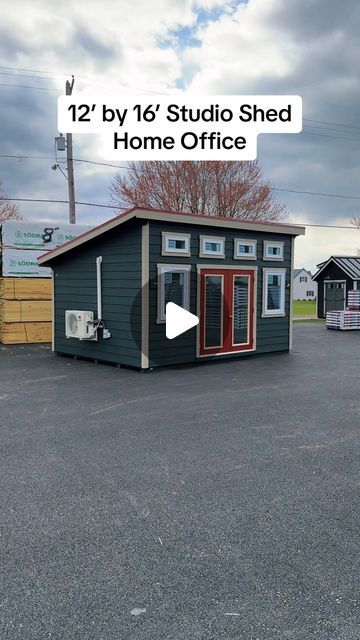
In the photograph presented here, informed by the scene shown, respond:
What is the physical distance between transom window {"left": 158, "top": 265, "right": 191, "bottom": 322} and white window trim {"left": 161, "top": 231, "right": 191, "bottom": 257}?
0.25 metres

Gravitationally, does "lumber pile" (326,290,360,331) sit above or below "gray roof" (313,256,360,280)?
below

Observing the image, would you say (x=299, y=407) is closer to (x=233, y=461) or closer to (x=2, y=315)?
(x=233, y=461)

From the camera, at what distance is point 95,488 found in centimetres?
382

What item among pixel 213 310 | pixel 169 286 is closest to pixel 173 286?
pixel 169 286

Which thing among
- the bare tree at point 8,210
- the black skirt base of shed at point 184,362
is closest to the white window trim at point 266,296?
the black skirt base of shed at point 184,362

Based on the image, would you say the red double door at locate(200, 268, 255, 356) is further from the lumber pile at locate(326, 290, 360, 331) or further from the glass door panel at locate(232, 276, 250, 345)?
the lumber pile at locate(326, 290, 360, 331)

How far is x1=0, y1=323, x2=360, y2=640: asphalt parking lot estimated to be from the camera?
7.57 ft

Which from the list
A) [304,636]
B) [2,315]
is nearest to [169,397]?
[304,636]

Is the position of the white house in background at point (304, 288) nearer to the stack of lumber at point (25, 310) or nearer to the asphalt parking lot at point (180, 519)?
the stack of lumber at point (25, 310)

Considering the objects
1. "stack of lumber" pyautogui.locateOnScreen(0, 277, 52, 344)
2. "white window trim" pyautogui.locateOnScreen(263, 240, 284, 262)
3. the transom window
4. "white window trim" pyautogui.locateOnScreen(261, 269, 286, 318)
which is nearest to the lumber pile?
"white window trim" pyautogui.locateOnScreen(261, 269, 286, 318)

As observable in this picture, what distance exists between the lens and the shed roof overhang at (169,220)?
913 cm

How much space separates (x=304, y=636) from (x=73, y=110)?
9.97 m
